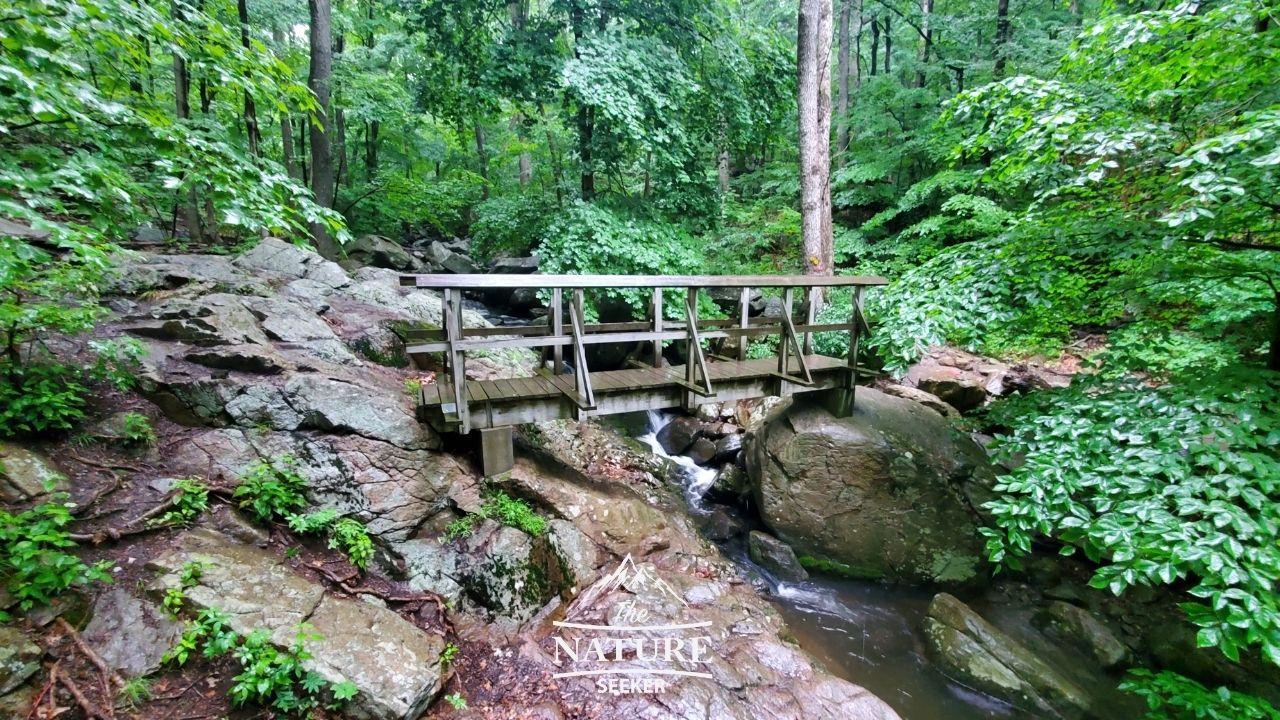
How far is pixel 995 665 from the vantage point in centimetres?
498

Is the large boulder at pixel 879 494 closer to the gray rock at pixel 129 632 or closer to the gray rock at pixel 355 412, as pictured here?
the gray rock at pixel 355 412

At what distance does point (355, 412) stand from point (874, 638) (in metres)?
6.28

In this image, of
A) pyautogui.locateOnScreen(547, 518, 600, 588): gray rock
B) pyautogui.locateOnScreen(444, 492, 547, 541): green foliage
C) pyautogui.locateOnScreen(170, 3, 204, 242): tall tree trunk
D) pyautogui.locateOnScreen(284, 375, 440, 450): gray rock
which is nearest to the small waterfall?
pyautogui.locateOnScreen(547, 518, 600, 588): gray rock

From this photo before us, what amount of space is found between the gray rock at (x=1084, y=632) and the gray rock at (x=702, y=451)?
479cm

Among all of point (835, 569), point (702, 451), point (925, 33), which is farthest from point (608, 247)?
point (925, 33)

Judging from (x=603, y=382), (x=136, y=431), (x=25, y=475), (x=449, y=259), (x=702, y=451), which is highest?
(x=449, y=259)

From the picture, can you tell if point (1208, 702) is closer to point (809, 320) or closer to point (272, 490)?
point (809, 320)

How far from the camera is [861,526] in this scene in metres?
6.54

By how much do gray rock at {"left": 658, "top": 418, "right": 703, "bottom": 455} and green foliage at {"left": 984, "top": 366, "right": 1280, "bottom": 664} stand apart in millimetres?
5495

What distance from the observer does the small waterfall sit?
26.1 feet

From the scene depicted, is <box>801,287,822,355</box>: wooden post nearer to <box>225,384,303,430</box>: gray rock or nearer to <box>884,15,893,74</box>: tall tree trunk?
<box>225,384,303,430</box>: gray rock

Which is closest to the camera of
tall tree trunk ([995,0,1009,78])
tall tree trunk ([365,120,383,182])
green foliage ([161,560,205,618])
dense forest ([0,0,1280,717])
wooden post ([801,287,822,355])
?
dense forest ([0,0,1280,717])

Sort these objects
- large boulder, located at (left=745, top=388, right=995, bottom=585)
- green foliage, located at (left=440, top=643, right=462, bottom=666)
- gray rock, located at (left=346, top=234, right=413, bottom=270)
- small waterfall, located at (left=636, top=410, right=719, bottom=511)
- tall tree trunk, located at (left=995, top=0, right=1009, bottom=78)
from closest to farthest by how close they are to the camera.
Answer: green foliage, located at (left=440, top=643, right=462, bottom=666)
large boulder, located at (left=745, top=388, right=995, bottom=585)
small waterfall, located at (left=636, top=410, right=719, bottom=511)
tall tree trunk, located at (left=995, top=0, right=1009, bottom=78)
gray rock, located at (left=346, top=234, right=413, bottom=270)

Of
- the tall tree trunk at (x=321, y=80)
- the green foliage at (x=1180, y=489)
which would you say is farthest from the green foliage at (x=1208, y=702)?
the tall tree trunk at (x=321, y=80)
